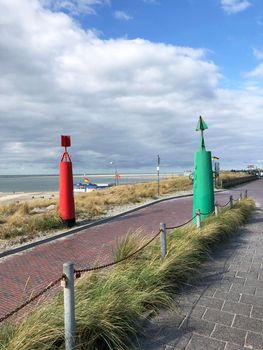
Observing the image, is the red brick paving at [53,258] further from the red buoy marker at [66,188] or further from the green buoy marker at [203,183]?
the green buoy marker at [203,183]

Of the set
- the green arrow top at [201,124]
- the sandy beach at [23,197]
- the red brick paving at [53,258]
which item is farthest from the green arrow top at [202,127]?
the sandy beach at [23,197]

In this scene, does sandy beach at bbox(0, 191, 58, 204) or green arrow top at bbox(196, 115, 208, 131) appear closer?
green arrow top at bbox(196, 115, 208, 131)

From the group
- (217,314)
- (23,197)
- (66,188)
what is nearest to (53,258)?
(66,188)

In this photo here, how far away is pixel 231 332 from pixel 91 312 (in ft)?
5.18

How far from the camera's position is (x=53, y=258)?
8211mm

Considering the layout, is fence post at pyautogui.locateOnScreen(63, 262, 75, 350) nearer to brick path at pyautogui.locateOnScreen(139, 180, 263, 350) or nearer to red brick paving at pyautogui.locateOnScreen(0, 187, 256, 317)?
brick path at pyautogui.locateOnScreen(139, 180, 263, 350)

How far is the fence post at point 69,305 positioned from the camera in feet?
11.3

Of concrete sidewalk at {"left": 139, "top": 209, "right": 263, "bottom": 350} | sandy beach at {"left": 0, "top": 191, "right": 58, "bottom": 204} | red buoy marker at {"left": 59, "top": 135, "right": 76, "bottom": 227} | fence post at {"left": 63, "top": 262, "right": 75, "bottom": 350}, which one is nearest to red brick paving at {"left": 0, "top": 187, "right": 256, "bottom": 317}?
red buoy marker at {"left": 59, "top": 135, "right": 76, "bottom": 227}

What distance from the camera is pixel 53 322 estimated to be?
3709 mm

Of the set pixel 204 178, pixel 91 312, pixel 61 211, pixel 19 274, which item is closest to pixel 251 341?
pixel 91 312

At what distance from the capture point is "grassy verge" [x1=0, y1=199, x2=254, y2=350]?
354cm

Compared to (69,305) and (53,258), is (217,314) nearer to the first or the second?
(69,305)

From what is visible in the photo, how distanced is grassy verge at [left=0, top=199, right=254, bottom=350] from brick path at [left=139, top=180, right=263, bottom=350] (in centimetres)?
22

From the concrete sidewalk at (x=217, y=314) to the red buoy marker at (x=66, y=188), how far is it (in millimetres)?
6342
